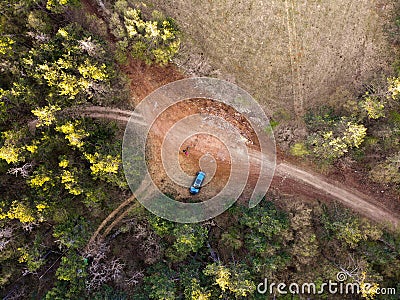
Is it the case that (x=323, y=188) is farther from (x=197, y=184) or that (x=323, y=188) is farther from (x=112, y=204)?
(x=112, y=204)

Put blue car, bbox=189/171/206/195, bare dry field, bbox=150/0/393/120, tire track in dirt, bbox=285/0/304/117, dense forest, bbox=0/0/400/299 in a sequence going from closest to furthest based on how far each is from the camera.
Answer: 1. dense forest, bbox=0/0/400/299
2. blue car, bbox=189/171/206/195
3. bare dry field, bbox=150/0/393/120
4. tire track in dirt, bbox=285/0/304/117

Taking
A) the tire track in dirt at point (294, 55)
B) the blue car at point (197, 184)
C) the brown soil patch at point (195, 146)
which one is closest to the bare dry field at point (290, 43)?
the tire track in dirt at point (294, 55)

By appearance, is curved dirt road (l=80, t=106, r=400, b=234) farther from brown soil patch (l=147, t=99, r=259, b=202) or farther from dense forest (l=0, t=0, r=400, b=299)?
brown soil patch (l=147, t=99, r=259, b=202)

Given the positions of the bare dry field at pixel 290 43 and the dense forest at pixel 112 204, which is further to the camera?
the bare dry field at pixel 290 43

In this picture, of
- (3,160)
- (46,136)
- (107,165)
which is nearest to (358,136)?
(107,165)

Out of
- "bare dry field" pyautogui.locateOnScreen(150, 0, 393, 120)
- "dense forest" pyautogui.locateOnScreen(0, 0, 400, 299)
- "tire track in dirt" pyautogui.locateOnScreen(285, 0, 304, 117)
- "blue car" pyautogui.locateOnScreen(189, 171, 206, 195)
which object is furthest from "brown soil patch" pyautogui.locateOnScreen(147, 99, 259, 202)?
"tire track in dirt" pyautogui.locateOnScreen(285, 0, 304, 117)

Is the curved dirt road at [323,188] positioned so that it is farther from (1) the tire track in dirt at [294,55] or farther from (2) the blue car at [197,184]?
(1) the tire track in dirt at [294,55]
